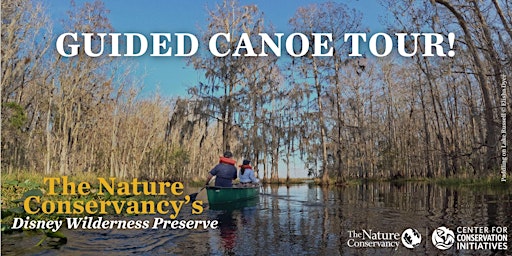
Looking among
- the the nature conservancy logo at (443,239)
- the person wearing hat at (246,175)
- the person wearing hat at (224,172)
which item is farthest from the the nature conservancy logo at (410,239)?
the person wearing hat at (246,175)

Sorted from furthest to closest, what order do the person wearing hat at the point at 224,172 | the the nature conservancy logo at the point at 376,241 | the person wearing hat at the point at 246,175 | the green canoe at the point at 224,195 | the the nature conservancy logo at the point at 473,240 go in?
the person wearing hat at the point at 246,175, the person wearing hat at the point at 224,172, the green canoe at the point at 224,195, the the nature conservancy logo at the point at 376,241, the the nature conservancy logo at the point at 473,240

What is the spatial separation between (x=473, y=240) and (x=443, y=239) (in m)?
0.36

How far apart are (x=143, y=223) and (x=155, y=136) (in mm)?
31950

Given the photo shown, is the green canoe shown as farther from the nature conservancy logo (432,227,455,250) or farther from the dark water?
the nature conservancy logo (432,227,455,250)

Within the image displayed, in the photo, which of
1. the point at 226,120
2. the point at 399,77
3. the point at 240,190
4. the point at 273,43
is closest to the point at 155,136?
the point at 226,120

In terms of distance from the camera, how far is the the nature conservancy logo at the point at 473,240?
5.00 meters

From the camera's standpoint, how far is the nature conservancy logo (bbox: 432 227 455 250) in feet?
16.6

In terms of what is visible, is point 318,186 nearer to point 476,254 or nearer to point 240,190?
point 240,190

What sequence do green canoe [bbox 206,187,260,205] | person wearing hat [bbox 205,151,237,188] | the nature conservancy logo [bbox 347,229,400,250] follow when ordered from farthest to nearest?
1. person wearing hat [bbox 205,151,237,188]
2. green canoe [bbox 206,187,260,205]
3. the nature conservancy logo [bbox 347,229,400,250]

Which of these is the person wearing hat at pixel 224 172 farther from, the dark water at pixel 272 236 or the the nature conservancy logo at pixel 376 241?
the the nature conservancy logo at pixel 376 241

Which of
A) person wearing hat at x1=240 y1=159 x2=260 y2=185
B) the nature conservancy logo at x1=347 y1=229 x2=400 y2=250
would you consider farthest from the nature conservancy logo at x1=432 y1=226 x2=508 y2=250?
person wearing hat at x1=240 y1=159 x2=260 y2=185

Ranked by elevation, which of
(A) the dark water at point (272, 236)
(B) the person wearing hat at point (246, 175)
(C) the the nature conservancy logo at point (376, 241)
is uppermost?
(B) the person wearing hat at point (246, 175)

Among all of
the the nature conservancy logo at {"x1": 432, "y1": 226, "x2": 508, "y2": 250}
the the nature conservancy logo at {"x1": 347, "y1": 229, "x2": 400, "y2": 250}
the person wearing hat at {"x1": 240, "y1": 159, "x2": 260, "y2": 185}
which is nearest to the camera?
the the nature conservancy logo at {"x1": 432, "y1": 226, "x2": 508, "y2": 250}

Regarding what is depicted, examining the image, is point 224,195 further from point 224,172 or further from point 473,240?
point 473,240
